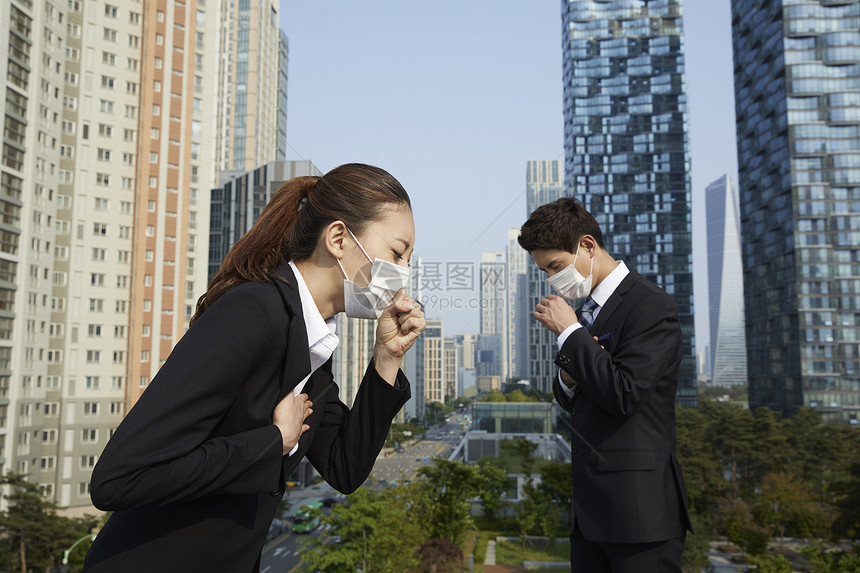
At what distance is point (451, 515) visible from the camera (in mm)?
16562

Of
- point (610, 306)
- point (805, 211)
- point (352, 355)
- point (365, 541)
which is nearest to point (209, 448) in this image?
point (610, 306)

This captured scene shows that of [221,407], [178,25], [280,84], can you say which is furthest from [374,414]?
[280,84]

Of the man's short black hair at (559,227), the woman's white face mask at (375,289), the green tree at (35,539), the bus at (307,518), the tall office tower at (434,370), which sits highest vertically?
the man's short black hair at (559,227)

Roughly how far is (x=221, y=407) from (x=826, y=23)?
4152 centimetres

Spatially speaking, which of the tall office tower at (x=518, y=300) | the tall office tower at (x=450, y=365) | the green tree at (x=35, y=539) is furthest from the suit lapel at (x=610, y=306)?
the tall office tower at (x=450, y=365)

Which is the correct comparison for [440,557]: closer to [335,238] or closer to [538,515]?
[538,515]

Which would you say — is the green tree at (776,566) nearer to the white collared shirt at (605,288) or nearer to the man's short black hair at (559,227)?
the white collared shirt at (605,288)

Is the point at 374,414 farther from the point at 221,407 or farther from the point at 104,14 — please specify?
the point at 104,14

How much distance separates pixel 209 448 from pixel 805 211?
37.5 metres

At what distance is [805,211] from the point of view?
104ft

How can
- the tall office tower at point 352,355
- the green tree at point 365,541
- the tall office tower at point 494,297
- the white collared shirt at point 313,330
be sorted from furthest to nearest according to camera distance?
the tall office tower at point 352,355 → the green tree at point 365,541 → the tall office tower at point 494,297 → the white collared shirt at point 313,330

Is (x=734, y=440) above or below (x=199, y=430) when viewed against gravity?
below

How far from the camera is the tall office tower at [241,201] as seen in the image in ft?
111

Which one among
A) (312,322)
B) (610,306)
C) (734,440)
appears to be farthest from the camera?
(734,440)
